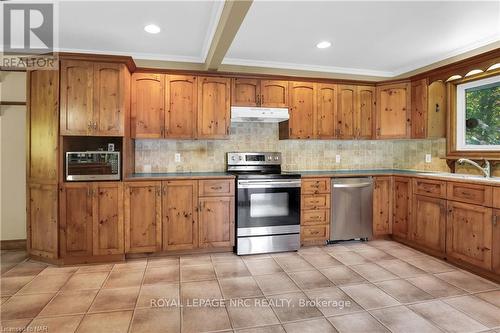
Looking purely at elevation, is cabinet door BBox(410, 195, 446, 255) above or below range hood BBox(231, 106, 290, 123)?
below

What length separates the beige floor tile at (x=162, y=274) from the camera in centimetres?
286

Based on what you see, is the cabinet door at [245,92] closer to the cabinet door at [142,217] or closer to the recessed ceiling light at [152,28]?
the recessed ceiling light at [152,28]

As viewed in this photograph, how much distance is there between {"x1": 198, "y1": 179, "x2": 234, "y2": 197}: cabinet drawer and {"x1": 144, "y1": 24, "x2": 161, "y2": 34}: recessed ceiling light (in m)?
1.69

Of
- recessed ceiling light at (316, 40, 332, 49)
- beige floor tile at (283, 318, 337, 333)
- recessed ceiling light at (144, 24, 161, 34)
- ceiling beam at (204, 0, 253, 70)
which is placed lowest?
beige floor tile at (283, 318, 337, 333)

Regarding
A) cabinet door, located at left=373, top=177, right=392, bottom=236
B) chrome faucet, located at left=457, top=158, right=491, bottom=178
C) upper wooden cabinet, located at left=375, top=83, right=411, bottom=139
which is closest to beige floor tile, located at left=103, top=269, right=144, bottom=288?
cabinet door, located at left=373, top=177, right=392, bottom=236

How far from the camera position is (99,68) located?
128 inches

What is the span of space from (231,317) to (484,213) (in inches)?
104

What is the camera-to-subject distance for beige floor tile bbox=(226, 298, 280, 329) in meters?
2.15

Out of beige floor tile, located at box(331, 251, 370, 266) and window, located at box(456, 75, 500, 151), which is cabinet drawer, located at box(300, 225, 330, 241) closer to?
beige floor tile, located at box(331, 251, 370, 266)

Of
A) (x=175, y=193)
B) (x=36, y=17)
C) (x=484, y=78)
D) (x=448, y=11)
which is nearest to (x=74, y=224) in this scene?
(x=175, y=193)

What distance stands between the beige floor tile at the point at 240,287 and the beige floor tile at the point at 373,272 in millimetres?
1126

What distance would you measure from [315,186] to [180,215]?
5.79 feet

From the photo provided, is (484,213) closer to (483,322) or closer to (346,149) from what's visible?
(483,322)

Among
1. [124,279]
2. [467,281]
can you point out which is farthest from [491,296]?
[124,279]
